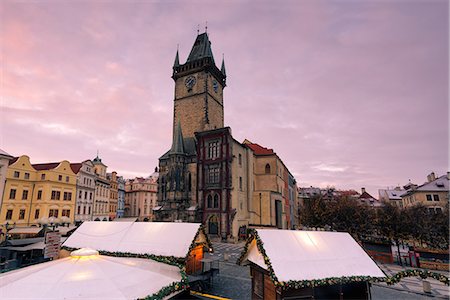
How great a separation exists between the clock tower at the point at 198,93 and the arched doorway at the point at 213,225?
16850mm

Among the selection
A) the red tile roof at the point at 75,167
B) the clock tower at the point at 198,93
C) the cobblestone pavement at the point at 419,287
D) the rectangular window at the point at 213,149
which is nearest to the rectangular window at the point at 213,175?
the rectangular window at the point at 213,149

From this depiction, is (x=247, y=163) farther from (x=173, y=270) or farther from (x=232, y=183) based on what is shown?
(x=173, y=270)

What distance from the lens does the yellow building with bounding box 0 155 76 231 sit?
33.7 meters

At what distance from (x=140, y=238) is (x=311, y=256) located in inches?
379

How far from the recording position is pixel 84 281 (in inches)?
248

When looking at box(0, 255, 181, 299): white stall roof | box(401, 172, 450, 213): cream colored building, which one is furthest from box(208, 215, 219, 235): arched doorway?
box(401, 172, 450, 213): cream colored building

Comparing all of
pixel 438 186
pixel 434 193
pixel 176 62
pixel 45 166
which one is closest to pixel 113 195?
pixel 45 166

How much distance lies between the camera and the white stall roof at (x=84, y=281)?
5.77 m

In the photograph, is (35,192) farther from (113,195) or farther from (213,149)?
(213,149)

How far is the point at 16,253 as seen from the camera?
54.7 feet

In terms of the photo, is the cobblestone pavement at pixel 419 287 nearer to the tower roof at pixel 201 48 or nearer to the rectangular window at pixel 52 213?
the rectangular window at pixel 52 213

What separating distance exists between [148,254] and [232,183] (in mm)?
22761

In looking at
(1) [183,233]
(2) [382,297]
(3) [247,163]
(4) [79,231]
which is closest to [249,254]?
(1) [183,233]

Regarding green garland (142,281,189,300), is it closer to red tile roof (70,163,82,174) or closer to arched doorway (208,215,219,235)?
arched doorway (208,215,219,235)
